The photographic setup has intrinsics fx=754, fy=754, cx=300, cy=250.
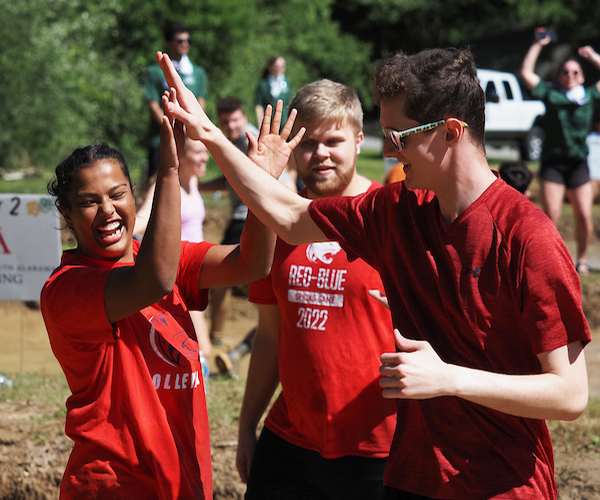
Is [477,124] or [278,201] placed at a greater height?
[477,124]

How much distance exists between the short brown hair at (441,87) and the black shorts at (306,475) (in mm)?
1365

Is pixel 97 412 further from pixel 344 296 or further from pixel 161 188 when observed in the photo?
pixel 344 296

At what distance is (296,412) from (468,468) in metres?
1.03

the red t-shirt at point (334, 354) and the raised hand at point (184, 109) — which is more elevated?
the raised hand at point (184, 109)

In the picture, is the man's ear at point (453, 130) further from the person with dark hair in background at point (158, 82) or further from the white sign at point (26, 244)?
the person with dark hair in background at point (158, 82)

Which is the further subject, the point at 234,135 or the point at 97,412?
the point at 234,135

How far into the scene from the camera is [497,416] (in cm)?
200

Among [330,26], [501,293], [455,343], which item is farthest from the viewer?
[330,26]

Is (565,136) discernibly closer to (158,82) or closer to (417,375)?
(158,82)

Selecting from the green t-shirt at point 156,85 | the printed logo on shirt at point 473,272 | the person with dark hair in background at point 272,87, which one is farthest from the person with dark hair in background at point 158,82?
the printed logo on shirt at point 473,272

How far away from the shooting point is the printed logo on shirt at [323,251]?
293cm

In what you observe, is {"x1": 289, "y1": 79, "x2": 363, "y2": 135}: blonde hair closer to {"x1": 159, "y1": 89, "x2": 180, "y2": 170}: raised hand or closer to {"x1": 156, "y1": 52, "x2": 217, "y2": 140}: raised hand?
{"x1": 156, "y1": 52, "x2": 217, "y2": 140}: raised hand

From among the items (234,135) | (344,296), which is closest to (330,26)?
(234,135)

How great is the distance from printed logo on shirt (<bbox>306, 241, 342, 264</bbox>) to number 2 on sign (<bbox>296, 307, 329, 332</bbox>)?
0.64 feet
